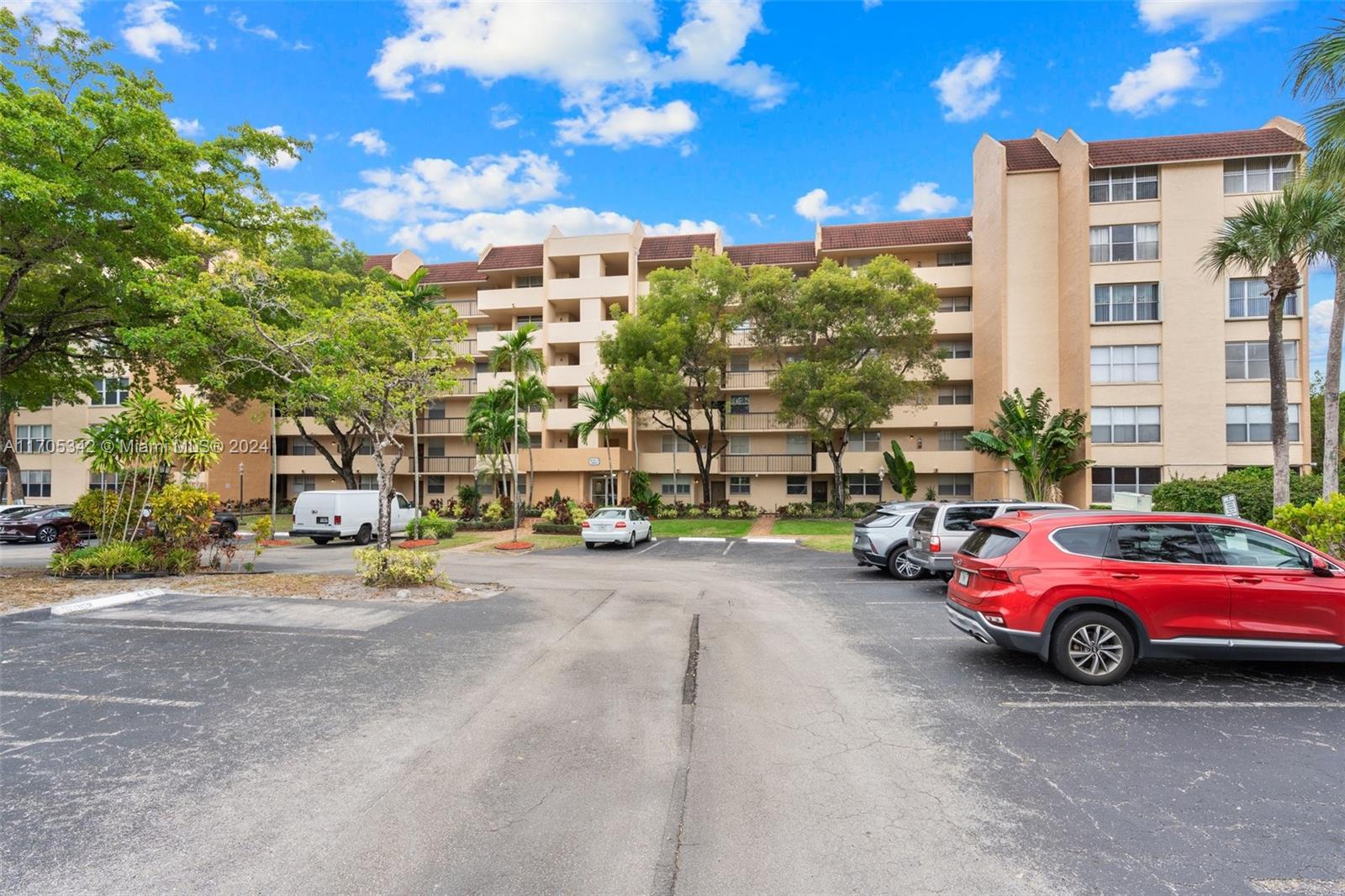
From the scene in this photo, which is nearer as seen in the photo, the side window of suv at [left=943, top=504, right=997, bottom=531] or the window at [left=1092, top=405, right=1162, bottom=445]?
the side window of suv at [left=943, top=504, right=997, bottom=531]

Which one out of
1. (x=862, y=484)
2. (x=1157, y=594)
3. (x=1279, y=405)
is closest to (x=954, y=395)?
(x=862, y=484)

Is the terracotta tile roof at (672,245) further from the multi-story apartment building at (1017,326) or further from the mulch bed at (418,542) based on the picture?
the mulch bed at (418,542)

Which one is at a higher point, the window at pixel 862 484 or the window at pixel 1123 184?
the window at pixel 1123 184

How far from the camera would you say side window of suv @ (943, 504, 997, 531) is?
44.6 feet

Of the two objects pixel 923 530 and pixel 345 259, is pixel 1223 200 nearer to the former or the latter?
pixel 923 530

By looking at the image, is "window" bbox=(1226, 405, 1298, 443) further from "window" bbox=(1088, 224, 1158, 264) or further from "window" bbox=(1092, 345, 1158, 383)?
"window" bbox=(1088, 224, 1158, 264)

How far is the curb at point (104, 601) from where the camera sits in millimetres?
10438

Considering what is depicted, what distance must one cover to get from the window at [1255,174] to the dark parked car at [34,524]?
49.3m

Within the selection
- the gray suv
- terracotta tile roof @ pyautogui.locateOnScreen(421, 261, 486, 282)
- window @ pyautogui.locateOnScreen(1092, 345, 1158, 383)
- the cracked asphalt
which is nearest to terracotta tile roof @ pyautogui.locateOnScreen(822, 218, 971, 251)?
window @ pyautogui.locateOnScreen(1092, 345, 1158, 383)

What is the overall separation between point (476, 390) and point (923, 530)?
3239 cm

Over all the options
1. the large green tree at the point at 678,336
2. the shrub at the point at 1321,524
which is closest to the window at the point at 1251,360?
the large green tree at the point at 678,336

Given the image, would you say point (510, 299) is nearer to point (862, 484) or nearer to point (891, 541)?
point (862, 484)

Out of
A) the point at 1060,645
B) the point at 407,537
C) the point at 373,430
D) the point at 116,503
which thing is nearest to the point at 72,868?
the point at 1060,645

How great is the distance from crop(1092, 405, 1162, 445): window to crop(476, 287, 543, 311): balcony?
2972cm
